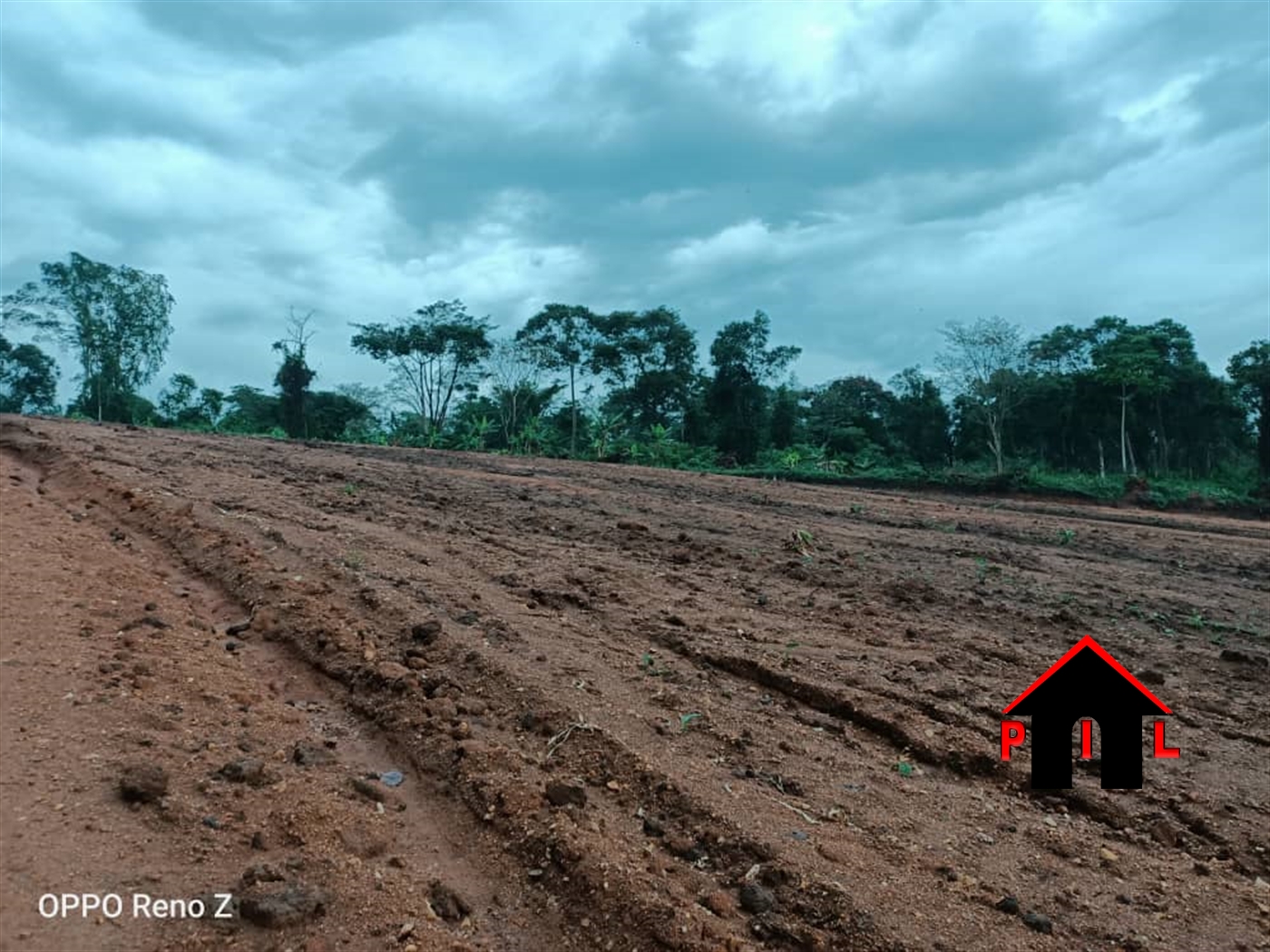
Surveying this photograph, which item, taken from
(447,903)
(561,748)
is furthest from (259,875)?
(561,748)

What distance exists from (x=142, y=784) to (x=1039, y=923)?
2641 millimetres

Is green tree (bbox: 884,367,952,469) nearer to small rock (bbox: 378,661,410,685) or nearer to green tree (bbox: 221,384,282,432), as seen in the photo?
green tree (bbox: 221,384,282,432)

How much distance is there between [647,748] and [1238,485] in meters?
26.9

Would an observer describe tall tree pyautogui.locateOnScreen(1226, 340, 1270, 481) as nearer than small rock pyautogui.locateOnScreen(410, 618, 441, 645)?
No

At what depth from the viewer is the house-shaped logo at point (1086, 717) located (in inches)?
137

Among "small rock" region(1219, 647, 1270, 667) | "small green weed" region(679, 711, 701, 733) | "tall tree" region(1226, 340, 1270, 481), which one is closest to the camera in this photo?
"small green weed" region(679, 711, 701, 733)

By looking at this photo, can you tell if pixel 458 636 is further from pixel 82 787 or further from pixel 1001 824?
pixel 1001 824

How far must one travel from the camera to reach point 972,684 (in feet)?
14.0

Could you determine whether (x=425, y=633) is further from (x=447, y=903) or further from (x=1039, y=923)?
(x=1039, y=923)

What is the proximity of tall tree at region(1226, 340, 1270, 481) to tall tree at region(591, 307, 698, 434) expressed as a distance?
18.0 metres

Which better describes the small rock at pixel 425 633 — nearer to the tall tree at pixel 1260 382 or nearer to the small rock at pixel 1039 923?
the small rock at pixel 1039 923

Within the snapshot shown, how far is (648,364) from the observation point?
31625 millimetres

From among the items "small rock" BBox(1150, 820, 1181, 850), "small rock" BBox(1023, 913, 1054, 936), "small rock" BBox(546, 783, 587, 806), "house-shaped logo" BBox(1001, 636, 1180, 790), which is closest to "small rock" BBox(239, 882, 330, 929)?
"small rock" BBox(546, 783, 587, 806)

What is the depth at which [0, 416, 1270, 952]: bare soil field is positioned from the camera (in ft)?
7.52
